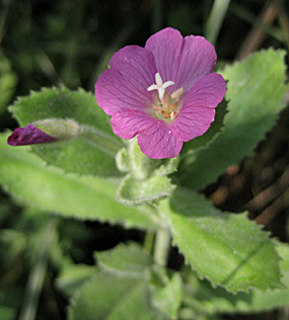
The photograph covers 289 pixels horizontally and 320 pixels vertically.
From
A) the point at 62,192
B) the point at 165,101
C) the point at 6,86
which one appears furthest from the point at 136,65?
the point at 6,86

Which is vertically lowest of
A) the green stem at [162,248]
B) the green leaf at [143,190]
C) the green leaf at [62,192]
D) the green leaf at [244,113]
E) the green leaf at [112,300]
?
the green leaf at [112,300]

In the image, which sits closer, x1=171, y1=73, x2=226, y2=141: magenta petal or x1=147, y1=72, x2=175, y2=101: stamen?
x1=171, y1=73, x2=226, y2=141: magenta petal

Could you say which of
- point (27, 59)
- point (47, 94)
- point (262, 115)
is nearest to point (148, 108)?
point (47, 94)

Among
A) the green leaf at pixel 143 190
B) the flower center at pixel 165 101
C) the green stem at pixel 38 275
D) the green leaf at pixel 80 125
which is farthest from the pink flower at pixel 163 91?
the green stem at pixel 38 275

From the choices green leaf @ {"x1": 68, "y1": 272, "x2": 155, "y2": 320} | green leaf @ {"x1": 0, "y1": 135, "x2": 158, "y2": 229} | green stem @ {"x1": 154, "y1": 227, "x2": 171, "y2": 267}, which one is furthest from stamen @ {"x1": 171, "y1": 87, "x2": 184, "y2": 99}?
green leaf @ {"x1": 68, "y1": 272, "x2": 155, "y2": 320}

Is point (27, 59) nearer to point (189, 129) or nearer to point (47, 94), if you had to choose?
point (47, 94)

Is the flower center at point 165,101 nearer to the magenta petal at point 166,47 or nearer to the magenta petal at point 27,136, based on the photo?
the magenta petal at point 166,47

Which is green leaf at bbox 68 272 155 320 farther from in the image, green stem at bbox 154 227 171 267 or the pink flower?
the pink flower
